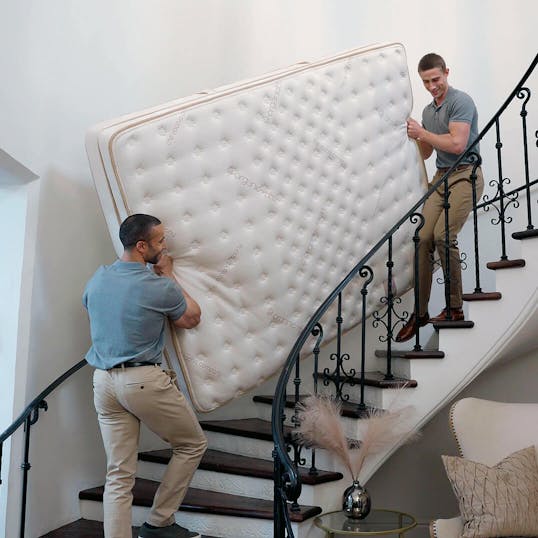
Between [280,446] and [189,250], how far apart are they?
1.12 meters

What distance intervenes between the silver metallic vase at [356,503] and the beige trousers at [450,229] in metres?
1.29

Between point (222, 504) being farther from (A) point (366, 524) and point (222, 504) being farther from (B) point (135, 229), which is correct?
(B) point (135, 229)

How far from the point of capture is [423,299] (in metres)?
4.23

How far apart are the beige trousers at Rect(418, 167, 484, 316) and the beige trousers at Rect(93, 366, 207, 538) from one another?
177cm

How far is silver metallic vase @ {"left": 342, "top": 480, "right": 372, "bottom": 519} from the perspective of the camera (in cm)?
334

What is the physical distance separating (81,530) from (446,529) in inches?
73.7

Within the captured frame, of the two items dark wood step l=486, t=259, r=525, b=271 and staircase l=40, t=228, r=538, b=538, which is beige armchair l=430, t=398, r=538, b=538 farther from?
dark wood step l=486, t=259, r=525, b=271

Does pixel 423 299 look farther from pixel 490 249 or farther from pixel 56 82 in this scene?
pixel 56 82

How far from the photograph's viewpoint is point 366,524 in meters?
3.31

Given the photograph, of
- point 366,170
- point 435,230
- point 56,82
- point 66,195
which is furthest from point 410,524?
point 56,82

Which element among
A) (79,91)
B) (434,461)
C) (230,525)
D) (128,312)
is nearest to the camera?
(128,312)

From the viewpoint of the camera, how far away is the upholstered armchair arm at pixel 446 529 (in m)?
3.27

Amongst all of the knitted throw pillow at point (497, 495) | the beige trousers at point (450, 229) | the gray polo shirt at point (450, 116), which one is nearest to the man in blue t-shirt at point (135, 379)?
the knitted throw pillow at point (497, 495)

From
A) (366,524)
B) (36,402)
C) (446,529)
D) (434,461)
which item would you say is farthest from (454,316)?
(36,402)
